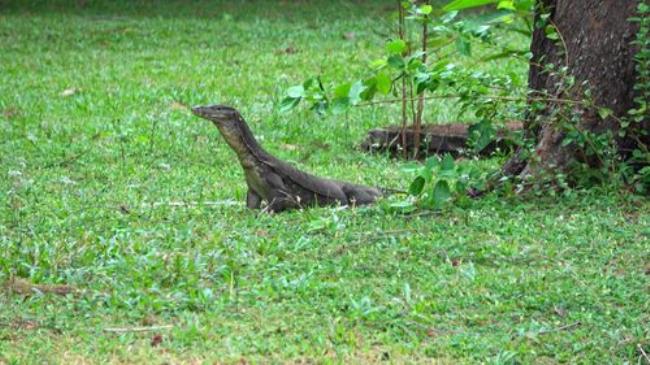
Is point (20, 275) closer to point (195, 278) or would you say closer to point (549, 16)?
point (195, 278)

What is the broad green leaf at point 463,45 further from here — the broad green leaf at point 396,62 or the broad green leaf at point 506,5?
the broad green leaf at point 506,5

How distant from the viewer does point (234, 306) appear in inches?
207

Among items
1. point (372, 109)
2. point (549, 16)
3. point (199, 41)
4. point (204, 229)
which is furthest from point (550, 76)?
point (199, 41)

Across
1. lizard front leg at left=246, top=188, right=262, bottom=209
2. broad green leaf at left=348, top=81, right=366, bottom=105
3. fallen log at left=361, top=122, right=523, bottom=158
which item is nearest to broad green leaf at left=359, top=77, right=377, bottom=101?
broad green leaf at left=348, top=81, right=366, bottom=105

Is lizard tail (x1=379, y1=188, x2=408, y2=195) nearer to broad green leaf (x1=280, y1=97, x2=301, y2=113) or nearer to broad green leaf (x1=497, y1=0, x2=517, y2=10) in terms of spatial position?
broad green leaf (x1=280, y1=97, x2=301, y2=113)

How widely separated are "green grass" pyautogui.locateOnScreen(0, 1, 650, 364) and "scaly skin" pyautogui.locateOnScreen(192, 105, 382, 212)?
0.18 meters

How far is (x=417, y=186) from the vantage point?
6.75m

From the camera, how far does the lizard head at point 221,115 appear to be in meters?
7.26

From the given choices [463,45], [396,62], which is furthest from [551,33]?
[396,62]

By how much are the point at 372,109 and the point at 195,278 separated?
214 inches

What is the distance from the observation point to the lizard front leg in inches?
283

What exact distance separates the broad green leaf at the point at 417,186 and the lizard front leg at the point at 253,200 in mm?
888

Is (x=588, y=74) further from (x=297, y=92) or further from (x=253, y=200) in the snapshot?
(x=253, y=200)

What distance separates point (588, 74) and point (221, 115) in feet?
6.44
